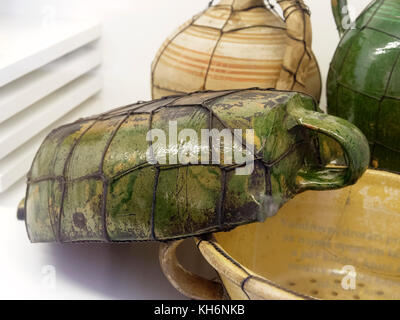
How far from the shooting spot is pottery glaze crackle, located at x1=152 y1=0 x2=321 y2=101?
2.68 ft

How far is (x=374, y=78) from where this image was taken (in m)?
0.79

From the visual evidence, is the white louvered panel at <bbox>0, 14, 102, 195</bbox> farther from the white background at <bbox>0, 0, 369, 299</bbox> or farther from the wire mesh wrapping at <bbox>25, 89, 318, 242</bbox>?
the wire mesh wrapping at <bbox>25, 89, 318, 242</bbox>

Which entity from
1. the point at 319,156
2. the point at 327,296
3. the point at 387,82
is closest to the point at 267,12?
the point at 387,82

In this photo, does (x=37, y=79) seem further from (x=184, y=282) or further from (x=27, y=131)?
(x=184, y=282)

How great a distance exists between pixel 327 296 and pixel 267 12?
1.37ft

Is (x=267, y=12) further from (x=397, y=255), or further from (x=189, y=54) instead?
(x=397, y=255)

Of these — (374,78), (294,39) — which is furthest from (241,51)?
(374,78)

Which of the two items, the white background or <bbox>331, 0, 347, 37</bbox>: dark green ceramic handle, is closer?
the white background

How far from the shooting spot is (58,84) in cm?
110

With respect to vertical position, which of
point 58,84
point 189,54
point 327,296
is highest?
point 189,54

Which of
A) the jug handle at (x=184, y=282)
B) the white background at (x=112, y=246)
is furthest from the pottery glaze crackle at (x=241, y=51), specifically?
the jug handle at (x=184, y=282)

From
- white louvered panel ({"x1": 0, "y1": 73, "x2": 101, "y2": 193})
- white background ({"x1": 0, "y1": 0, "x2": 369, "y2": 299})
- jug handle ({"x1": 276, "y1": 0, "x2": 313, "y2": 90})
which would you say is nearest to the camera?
white background ({"x1": 0, "y1": 0, "x2": 369, "y2": 299})

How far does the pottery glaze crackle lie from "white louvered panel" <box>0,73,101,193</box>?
10.0 inches

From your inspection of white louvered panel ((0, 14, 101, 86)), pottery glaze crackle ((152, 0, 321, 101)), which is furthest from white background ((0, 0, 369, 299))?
pottery glaze crackle ((152, 0, 321, 101))
